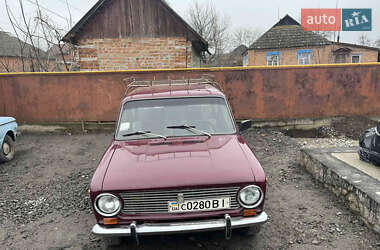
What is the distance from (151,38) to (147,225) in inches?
366

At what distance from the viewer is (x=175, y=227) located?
97.4 inches

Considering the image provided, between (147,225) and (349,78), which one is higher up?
(349,78)

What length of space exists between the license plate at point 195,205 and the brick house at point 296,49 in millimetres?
24955

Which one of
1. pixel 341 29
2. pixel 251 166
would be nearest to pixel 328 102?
pixel 251 166

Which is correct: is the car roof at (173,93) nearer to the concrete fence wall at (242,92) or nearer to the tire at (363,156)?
the tire at (363,156)

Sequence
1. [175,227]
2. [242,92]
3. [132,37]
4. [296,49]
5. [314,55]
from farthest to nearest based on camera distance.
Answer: [296,49] < [314,55] < [132,37] < [242,92] < [175,227]

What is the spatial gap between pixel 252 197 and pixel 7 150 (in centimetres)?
630

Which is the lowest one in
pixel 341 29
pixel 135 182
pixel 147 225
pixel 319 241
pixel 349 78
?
pixel 319 241

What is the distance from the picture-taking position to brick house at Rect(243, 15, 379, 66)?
24.5m

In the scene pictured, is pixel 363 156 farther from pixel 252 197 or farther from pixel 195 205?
pixel 195 205

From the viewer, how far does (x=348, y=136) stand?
776cm

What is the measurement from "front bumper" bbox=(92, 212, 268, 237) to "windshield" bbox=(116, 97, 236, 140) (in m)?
1.21

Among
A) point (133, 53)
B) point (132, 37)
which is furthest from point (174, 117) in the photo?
point (132, 37)

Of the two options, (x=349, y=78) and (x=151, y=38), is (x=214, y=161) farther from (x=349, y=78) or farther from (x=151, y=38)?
(x=151, y=38)
